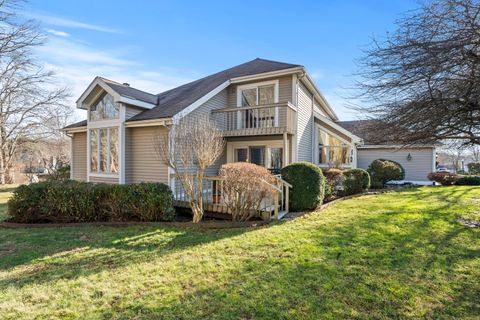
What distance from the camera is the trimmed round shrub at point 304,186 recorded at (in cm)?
806

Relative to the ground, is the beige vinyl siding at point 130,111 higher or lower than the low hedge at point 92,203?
higher

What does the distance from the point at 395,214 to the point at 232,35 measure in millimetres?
12663

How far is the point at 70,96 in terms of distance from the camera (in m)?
25.8

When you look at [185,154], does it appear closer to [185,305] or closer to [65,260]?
[65,260]

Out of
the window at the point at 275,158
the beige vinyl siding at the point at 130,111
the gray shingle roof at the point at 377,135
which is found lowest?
the window at the point at 275,158

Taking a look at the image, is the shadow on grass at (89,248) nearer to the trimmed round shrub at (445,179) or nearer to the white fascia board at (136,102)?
the white fascia board at (136,102)

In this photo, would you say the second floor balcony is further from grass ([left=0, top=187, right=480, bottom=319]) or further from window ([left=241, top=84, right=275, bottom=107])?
grass ([left=0, top=187, right=480, bottom=319])

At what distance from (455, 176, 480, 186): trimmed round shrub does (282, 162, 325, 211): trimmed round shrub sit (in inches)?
521

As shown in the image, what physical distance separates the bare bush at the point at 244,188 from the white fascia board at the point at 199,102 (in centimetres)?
371

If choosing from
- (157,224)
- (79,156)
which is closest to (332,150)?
(157,224)

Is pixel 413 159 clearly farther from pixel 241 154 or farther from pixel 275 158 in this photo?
pixel 241 154

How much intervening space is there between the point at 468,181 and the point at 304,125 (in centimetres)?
1140

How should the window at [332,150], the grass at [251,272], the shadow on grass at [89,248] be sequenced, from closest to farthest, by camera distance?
the grass at [251,272] < the shadow on grass at [89,248] < the window at [332,150]

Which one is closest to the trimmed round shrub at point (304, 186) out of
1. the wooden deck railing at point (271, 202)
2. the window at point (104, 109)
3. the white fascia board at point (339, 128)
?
the wooden deck railing at point (271, 202)
